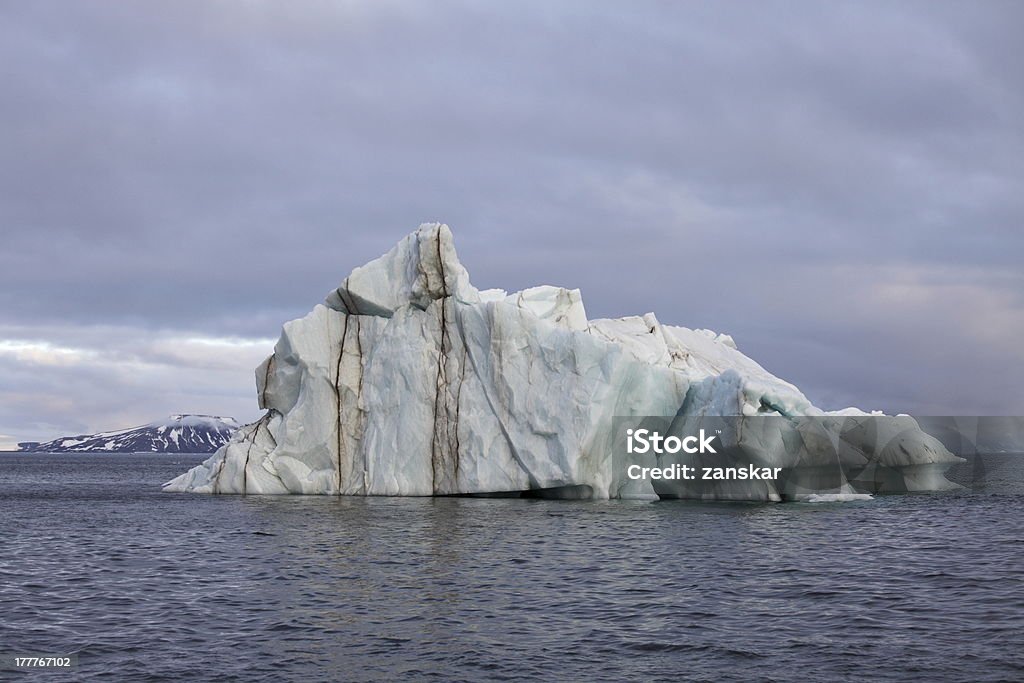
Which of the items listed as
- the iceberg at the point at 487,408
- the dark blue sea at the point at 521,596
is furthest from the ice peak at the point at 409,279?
the dark blue sea at the point at 521,596

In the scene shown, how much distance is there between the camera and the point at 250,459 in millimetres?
38031

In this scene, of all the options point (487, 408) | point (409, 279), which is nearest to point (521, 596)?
point (487, 408)

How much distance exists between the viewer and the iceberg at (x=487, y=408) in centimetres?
3331

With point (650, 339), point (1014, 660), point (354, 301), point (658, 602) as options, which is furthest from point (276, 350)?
point (1014, 660)

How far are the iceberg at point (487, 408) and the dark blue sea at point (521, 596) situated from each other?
380cm

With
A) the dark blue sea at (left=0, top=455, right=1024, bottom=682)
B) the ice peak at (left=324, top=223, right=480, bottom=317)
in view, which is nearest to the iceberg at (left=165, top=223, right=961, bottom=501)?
the ice peak at (left=324, top=223, right=480, bottom=317)

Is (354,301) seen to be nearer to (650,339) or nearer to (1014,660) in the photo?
(650,339)

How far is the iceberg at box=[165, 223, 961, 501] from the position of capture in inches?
1312

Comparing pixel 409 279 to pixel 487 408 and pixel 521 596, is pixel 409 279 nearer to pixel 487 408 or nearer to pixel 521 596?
pixel 487 408

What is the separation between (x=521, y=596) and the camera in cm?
1745

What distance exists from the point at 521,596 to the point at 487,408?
1755 centimetres

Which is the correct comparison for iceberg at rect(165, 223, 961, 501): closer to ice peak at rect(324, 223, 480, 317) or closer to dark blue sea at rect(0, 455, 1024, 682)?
ice peak at rect(324, 223, 480, 317)

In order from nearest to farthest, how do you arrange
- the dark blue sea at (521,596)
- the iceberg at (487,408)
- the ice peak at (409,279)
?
the dark blue sea at (521,596) → the iceberg at (487,408) → the ice peak at (409,279)

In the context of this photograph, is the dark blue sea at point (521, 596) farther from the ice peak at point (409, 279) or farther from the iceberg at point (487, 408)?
the ice peak at point (409, 279)
